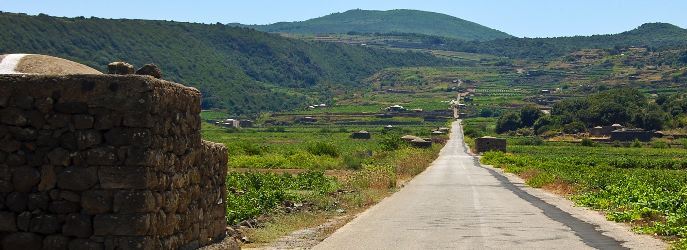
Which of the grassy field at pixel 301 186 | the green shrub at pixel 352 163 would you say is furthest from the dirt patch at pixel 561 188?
the green shrub at pixel 352 163

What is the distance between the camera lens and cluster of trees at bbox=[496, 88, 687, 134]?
403 ft

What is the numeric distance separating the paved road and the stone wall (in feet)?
23.7

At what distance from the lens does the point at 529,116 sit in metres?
146

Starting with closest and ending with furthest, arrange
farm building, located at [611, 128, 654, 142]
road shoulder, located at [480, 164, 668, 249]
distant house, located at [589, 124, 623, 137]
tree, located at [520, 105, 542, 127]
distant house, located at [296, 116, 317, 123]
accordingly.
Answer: road shoulder, located at [480, 164, 668, 249]
farm building, located at [611, 128, 654, 142]
distant house, located at [589, 124, 623, 137]
tree, located at [520, 105, 542, 127]
distant house, located at [296, 116, 317, 123]

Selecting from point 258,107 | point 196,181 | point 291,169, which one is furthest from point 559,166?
point 258,107

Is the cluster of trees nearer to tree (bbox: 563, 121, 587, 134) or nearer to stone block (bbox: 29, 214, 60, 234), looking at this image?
tree (bbox: 563, 121, 587, 134)

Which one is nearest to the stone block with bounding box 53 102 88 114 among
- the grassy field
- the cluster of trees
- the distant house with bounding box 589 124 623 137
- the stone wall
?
the stone wall

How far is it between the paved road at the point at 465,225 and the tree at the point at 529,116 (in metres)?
112

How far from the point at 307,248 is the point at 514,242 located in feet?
13.4

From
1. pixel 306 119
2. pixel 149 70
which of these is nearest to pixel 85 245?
pixel 149 70

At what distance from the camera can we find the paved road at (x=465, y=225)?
17.6m

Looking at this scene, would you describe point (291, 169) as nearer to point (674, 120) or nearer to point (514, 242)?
point (514, 242)

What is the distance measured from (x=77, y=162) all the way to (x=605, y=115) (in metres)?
127

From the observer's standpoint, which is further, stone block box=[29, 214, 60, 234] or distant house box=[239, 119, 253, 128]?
distant house box=[239, 119, 253, 128]
